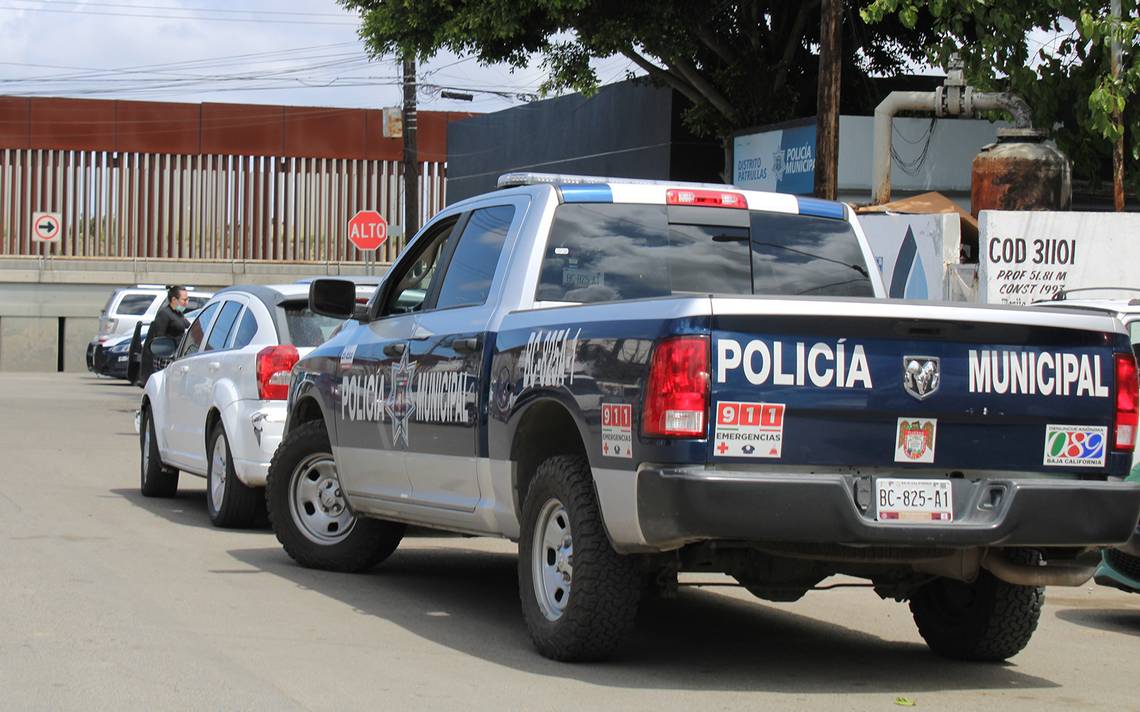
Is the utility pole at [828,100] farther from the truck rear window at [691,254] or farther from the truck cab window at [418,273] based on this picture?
the truck rear window at [691,254]

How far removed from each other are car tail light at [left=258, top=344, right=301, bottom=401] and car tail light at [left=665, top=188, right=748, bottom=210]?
423 centimetres

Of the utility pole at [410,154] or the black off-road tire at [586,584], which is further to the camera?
the utility pole at [410,154]

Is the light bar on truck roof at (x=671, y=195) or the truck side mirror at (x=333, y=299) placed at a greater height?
the light bar on truck roof at (x=671, y=195)

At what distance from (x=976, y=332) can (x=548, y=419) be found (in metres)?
1.91

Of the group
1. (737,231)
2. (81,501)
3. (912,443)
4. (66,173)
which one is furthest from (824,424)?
(66,173)

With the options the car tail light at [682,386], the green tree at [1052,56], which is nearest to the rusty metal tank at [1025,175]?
the green tree at [1052,56]

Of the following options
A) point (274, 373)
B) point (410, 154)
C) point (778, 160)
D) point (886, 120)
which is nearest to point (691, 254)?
point (274, 373)

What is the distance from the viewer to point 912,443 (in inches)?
263

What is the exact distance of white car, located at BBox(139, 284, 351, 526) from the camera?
1174cm

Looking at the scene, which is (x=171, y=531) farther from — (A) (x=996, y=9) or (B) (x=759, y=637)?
(A) (x=996, y=9)

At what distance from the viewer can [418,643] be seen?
25.6ft

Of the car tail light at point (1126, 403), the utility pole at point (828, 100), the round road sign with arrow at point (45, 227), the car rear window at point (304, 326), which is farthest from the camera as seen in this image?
the round road sign with arrow at point (45, 227)

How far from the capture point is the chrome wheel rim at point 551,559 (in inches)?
287

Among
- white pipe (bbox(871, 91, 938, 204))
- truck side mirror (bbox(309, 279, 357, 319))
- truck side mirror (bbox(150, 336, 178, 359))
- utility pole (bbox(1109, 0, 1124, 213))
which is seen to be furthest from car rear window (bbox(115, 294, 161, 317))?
truck side mirror (bbox(309, 279, 357, 319))
